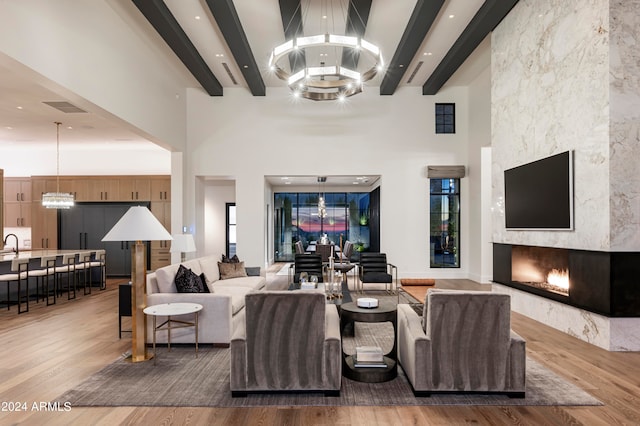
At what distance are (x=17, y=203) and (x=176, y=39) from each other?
26.4 feet

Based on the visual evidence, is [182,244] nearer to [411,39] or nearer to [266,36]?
[266,36]

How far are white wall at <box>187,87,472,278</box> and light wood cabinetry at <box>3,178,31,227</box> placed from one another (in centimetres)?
526

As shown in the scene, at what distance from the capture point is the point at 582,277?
15.6ft

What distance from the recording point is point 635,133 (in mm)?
4410

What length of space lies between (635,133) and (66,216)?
1279cm

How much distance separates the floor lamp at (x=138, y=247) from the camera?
391cm

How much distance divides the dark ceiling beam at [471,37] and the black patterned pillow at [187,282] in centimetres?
603

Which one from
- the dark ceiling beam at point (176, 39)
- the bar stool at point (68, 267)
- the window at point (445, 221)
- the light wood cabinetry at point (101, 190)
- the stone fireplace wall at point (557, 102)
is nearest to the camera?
the stone fireplace wall at point (557, 102)

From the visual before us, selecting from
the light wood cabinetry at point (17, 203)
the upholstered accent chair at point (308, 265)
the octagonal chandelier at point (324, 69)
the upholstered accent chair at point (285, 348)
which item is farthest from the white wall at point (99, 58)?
the light wood cabinetry at point (17, 203)

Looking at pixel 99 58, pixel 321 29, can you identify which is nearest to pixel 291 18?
pixel 321 29

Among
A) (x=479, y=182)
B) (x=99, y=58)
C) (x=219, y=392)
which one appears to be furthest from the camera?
(x=479, y=182)

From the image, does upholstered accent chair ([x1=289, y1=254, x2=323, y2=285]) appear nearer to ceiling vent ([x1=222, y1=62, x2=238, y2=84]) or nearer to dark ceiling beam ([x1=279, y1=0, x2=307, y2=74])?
dark ceiling beam ([x1=279, y1=0, x2=307, y2=74])

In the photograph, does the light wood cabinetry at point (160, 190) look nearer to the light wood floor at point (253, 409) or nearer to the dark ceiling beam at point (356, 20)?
the light wood floor at point (253, 409)

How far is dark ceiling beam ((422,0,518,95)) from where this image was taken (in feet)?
20.3
